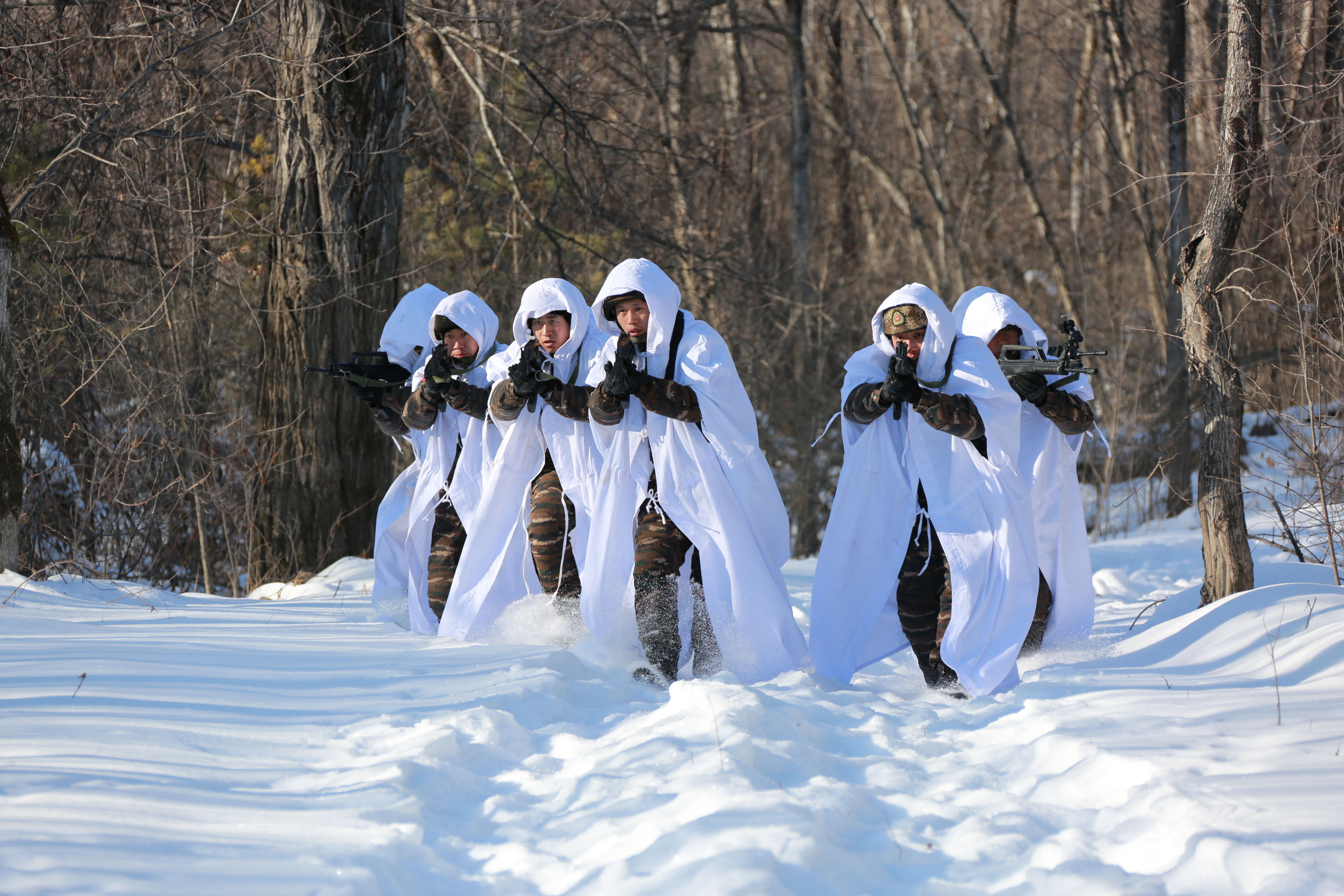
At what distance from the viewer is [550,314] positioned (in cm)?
566

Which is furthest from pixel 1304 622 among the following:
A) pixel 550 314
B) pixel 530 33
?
pixel 530 33

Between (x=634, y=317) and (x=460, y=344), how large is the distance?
1.32 meters

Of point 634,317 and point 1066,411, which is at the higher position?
point 634,317

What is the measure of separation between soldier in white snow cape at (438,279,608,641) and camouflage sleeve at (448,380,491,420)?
0.42 feet

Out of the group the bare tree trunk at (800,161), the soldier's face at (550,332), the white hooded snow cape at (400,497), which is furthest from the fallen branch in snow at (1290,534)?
the bare tree trunk at (800,161)

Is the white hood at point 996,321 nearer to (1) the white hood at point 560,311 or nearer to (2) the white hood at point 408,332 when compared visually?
(1) the white hood at point 560,311

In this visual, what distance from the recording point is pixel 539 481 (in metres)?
5.73

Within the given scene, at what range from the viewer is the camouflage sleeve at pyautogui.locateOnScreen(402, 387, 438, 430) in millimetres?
5891

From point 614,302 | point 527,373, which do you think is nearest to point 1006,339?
point 614,302

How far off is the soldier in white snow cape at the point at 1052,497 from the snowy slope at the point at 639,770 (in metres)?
0.27

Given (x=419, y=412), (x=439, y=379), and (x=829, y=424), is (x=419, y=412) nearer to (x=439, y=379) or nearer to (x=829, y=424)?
(x=439, y=379)

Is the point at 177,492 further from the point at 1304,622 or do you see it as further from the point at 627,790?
the point at 1304,622

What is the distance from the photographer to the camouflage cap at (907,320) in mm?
5070

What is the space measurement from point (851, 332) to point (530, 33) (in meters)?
7.61
